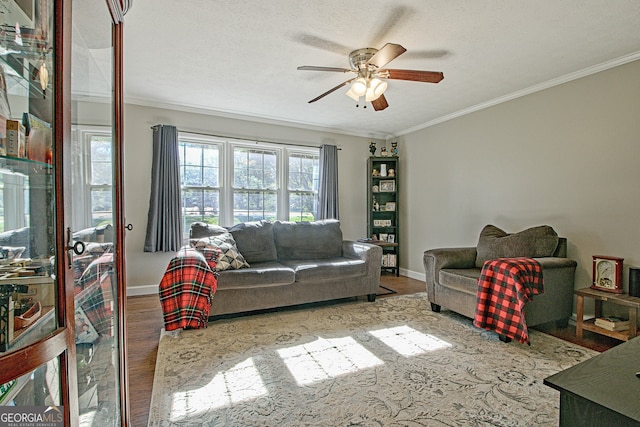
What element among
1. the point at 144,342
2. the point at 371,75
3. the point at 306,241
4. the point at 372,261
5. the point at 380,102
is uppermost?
the point at 371,75

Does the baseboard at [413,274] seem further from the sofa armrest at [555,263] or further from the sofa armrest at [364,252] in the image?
the sofa armrest at [555,263]

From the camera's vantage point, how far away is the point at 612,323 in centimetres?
263

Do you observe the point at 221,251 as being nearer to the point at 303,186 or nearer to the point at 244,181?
the point at 244,181

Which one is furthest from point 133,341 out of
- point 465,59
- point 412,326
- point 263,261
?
point 465,59

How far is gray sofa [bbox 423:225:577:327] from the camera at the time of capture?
2.86 meters

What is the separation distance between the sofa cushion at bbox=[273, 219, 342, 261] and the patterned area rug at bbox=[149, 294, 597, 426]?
1.06 m

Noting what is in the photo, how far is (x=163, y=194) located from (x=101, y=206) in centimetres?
288

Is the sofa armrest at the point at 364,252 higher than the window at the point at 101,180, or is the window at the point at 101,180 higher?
the window at the point at 101,180

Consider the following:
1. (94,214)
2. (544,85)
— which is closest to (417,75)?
(544,85)

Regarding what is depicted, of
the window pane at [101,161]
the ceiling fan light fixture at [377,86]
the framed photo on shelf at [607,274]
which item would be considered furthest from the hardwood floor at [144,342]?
the ceiling fan light fixture at [377,86]

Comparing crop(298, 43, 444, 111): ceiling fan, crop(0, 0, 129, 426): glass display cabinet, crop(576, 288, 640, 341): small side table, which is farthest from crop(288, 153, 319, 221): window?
crop(0, 0, 129, 426): glass display cabinet

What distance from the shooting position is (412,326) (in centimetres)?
304

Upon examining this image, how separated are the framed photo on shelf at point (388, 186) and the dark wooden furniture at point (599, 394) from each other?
14.6 ft

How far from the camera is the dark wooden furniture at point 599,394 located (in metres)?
0.82
